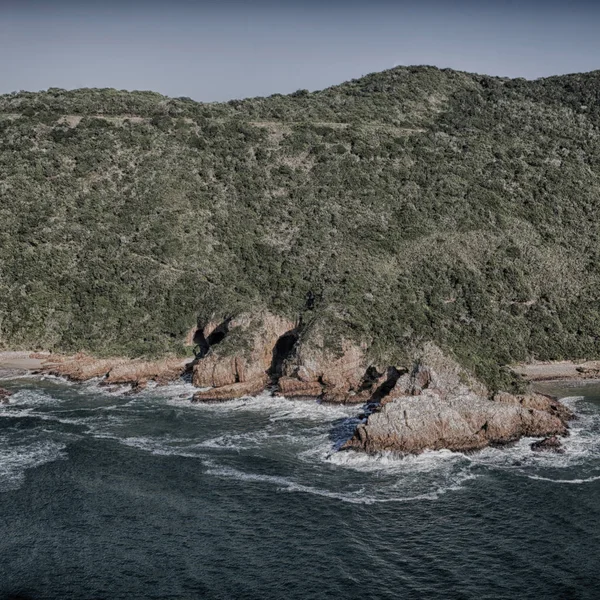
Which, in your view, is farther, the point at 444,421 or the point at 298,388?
the point at 298,388

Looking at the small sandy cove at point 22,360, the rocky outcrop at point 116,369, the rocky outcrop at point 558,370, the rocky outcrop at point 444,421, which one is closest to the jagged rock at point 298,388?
the rocky outcrop at point 444,421

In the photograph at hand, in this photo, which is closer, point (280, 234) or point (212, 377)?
point (212, 377)

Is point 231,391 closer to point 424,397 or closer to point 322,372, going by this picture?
point 322,372

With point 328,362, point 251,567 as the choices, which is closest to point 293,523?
point 251,567

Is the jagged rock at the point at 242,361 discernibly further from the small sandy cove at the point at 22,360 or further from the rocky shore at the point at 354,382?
the small sandy cove at the point at 22,360

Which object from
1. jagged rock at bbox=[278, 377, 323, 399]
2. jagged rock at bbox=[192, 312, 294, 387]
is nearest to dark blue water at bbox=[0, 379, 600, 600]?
jagged rock at bbox=[278, 377, 323, 399]

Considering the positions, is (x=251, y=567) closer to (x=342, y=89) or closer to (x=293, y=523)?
(x=293, y=523)

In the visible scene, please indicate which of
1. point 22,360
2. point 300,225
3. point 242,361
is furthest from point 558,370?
point 22,360
